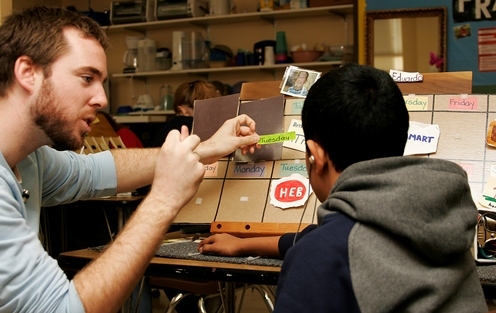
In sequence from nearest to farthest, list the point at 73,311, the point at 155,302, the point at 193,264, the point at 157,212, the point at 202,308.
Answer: the point at 73,311 < the point at 157,212 < the point at 193,264 < the point at 202,308 < the point at 155,302

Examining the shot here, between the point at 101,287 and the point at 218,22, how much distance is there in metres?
4.97

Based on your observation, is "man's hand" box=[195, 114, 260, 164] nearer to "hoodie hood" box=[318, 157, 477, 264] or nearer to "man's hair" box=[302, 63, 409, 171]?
"man's hair" box=[302, 63, 409, 171]

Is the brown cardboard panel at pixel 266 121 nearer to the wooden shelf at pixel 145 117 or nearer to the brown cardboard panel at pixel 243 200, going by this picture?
the brown cardboard panel at pixel 243 200

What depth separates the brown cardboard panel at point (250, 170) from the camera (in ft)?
5.85

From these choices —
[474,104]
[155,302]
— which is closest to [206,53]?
[155,302]

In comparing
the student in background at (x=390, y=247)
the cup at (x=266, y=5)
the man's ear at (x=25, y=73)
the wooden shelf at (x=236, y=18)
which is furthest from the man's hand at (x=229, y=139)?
the cup at (x=266, y=5)

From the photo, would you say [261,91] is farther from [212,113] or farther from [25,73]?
[25,73]

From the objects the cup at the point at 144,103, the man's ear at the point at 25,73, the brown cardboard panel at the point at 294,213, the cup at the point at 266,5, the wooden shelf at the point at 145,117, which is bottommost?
the wooden shelf at the point at 145,117

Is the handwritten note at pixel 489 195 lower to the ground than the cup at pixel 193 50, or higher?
lower

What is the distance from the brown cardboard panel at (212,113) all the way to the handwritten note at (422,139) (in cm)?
54

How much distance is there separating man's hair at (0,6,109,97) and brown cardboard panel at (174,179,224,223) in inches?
23.2

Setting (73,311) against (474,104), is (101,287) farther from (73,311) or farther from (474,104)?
(474,104)

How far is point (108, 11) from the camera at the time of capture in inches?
245

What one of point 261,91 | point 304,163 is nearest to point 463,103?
point 304,163
